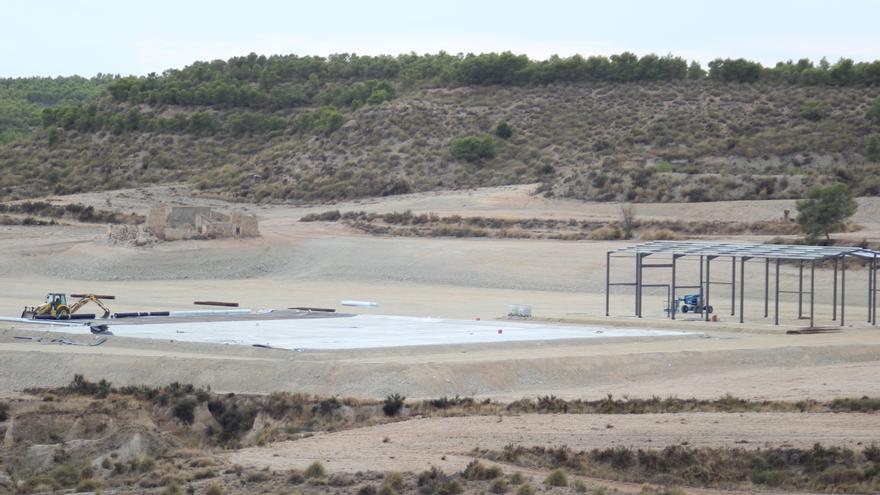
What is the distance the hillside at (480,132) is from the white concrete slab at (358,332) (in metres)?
29.4

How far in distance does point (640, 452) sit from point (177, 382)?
9746 mm

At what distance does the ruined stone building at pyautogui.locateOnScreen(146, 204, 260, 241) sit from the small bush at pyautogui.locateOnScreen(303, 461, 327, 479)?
1443 inches

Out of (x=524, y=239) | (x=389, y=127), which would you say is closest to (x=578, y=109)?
(x=389, y=127)

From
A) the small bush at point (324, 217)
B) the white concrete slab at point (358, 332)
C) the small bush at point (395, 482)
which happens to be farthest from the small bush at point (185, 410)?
the small bush at point (324, 217)

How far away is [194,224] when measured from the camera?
5528 centimetres

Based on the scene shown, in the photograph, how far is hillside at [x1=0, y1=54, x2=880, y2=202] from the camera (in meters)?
71.9

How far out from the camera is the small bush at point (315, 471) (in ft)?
60.0

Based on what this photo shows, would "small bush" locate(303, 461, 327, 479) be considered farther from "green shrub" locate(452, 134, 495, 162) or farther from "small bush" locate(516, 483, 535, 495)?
"green shrub" locate(452, 134, 495, 162)

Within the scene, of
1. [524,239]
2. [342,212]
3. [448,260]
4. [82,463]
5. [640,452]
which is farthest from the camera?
[342,212]

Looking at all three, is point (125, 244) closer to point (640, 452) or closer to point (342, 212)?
point (342, 212)

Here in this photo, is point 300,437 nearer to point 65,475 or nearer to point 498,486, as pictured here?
point 65,475

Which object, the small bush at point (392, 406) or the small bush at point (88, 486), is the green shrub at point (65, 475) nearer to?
the small bush at point (88, 486)

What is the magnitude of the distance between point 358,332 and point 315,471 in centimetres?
1491

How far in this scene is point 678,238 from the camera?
54.1 m
